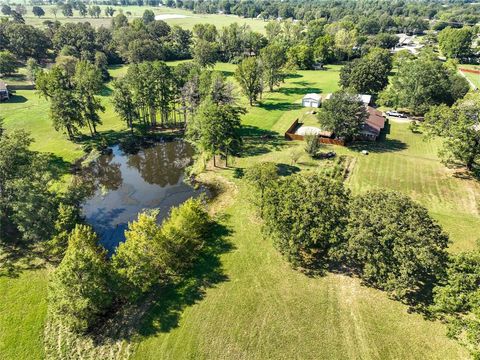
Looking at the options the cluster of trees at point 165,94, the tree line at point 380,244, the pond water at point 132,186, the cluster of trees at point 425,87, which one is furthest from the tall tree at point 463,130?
the pond water at point 132,186

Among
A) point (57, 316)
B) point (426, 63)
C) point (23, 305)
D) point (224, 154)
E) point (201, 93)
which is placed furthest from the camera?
point (426, 63)

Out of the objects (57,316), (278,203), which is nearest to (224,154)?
(278,203)

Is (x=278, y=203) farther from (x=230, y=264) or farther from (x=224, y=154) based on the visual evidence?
(x=224, y=154)

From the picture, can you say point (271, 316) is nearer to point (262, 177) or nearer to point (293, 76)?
point (262, 177)

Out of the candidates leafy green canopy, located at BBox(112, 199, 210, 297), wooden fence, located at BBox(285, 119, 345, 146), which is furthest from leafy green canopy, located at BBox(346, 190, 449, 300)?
wooden fence, located at BBox(285, 119, 345, 146)

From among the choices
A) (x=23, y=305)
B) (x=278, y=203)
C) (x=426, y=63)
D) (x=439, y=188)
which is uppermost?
(x=426, y=63)

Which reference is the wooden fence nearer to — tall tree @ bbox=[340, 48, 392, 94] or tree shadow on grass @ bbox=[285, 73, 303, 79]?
tall tree @ bbox=[340, 48, 392, 94]

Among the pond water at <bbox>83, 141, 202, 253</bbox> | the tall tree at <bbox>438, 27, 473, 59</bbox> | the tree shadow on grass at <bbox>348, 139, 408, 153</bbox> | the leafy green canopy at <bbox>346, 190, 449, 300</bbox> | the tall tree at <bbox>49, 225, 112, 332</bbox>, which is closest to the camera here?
the tall tree at <bbox>49, 225, 112, 332</bbox>
